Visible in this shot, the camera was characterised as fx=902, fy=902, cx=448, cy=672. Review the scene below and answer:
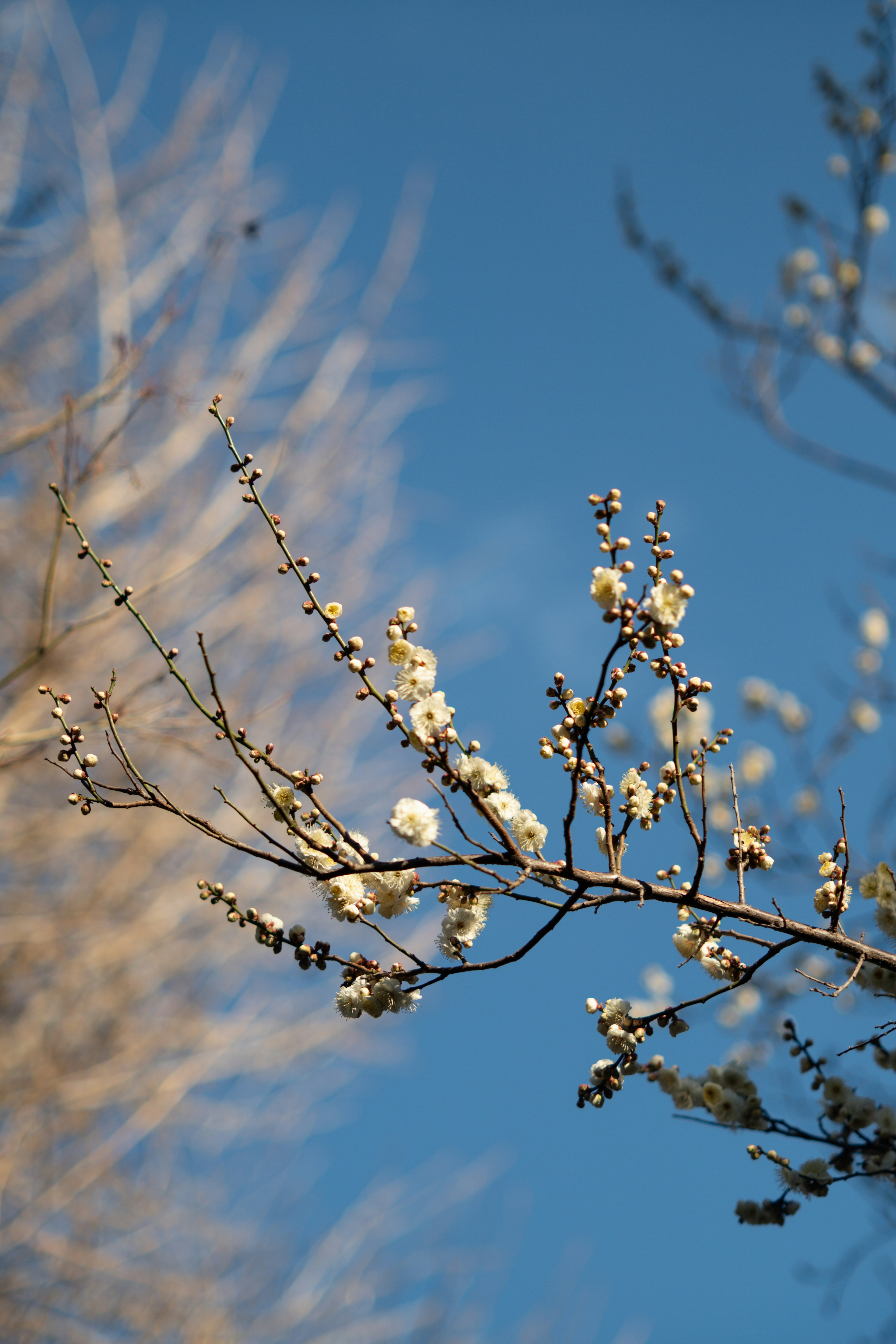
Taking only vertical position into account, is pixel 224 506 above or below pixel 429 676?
above

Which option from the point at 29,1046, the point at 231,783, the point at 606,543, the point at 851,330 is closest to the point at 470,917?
the point at 606,543

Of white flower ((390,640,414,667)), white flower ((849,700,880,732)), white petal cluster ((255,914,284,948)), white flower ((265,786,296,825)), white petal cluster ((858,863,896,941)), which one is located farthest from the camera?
white flower ((849,700,880,732))

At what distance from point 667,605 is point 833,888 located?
2.22ft

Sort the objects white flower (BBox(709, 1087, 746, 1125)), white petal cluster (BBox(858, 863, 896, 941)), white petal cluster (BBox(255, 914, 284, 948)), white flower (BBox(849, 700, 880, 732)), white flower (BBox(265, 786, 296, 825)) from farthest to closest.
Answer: white flower (BBox(849, 700, 880, 732)) < white flower (BBox(709, 1087, 746, 1125)) < white petal cluster (BBox(858, 863, 896, 941)) < white petal cluster (BBox(255, 914, 284, 948)) < white flower (BBox(265, 786, 296, 825))

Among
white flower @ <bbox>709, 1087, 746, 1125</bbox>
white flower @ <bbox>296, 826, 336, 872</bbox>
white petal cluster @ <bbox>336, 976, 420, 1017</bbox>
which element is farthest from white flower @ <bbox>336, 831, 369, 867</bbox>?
white flower @ <bbox>709, 1087, 746, 1125</bbox>

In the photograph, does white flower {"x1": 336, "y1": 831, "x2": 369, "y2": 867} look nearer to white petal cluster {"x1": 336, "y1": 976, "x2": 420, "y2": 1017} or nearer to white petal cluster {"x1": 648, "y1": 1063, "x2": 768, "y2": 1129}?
white petal cluster {"x1": 336, "y1": 976, "x2": 420, "y2": 1017}

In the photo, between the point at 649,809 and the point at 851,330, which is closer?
the point at 649,809

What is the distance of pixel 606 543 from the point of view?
1.67 meters

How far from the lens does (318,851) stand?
1.64m

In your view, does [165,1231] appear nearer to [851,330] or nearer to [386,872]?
[386,872]

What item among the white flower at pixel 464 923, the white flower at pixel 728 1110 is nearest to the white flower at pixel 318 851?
the white flower at pixel 464 923

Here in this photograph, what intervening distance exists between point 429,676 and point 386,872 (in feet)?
1.27

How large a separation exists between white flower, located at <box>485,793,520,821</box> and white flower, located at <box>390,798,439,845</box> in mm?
183

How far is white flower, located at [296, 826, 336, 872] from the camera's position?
1629mm
